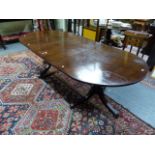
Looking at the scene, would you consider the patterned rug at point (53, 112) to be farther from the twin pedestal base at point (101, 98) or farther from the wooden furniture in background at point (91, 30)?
the wooden furniture in background at point (91, 30)

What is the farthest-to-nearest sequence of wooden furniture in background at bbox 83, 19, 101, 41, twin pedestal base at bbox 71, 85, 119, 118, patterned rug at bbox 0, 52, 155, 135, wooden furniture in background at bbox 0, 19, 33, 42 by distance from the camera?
wooden furniture in background at bbox 0, 19, 33, 42
wooden furniture in background at bbox 83, 19, 101, 41
twin pedestal base at bbox 71, 85, 119, 118
patterned rug at bbox 0, 52, 155, 135

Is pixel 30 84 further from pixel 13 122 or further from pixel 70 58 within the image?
pixel 70 58

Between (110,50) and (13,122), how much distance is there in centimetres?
140

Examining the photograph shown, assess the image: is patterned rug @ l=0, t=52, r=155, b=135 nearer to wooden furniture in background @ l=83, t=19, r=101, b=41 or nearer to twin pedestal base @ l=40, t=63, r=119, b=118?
twin pedestal base @ l=40, t=63, r=119, b=118

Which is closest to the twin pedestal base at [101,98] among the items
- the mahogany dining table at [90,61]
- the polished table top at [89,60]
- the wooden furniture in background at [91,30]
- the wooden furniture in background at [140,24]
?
the mahogany dining table at [90,61]

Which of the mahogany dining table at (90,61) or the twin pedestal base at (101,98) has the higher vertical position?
the mahogany dining table at (90,61)

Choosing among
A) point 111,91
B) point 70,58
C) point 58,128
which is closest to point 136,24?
point 111,91

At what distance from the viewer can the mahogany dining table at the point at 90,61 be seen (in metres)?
1.25

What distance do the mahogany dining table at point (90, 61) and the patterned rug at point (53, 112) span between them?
0.49ft

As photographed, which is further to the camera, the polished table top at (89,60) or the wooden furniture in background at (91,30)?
the wooden furniture in background at (91,30)

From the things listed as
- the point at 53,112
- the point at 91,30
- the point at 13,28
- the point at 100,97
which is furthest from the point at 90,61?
the point at 13,28

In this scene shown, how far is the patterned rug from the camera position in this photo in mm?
1566

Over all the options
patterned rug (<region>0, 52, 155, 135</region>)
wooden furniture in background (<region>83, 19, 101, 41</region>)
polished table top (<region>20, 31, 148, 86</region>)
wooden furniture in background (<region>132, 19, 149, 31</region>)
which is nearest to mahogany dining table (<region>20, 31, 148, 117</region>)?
polished table top (<region>20, 31, 148, 86</region>)

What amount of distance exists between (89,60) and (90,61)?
0.08 feet
